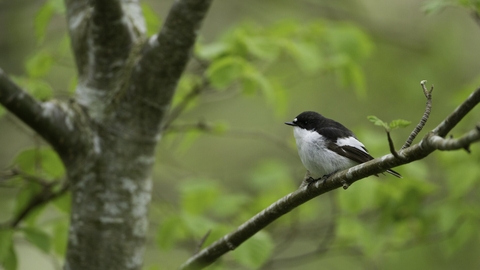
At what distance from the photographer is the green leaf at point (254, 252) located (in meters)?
3.37

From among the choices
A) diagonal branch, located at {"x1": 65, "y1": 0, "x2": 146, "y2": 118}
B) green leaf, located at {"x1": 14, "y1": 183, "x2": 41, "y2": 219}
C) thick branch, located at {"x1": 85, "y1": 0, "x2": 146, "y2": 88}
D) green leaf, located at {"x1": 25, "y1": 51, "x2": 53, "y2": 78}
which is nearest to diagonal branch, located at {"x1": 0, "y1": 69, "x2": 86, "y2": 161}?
diagonal branch, located at {"x1": 65, "y1": 0, "x2": 146, "y2": 118}

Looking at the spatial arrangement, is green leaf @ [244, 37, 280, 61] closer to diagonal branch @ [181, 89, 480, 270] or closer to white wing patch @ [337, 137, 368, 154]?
white wing patch @ [337, 137, 368, 154]

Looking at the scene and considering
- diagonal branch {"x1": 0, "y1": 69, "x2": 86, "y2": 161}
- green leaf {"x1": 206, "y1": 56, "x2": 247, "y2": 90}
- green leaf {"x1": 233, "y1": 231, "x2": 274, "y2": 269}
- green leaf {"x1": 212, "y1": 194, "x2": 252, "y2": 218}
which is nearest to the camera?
diagonal branch {"x1": 0, "y1": 69, "x2": 86, "y2": 161}

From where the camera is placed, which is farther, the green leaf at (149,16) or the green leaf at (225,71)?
the green leaf at (149,16)

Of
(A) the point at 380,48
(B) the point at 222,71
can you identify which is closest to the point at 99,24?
(B) the point at 222,71

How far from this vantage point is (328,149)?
3.25m

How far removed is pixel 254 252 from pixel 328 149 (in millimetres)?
876

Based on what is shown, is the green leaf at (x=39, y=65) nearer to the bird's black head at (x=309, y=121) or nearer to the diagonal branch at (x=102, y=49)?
the diagonal branch at (x=102, y=49)

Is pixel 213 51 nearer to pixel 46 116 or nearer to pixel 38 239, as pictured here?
pixel 46 116

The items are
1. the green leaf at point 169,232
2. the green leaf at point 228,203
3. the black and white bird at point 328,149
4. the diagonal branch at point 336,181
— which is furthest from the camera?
the green leaf at point 228,203

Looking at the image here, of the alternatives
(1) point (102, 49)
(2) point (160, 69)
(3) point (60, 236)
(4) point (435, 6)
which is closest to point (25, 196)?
(3) point (60, 236)

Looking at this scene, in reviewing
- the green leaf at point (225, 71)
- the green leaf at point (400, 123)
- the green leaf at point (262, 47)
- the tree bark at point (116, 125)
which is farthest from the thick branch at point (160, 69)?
the green leaf at point (400, 123)

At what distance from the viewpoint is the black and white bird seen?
3101mm

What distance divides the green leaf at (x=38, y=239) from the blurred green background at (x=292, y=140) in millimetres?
32
